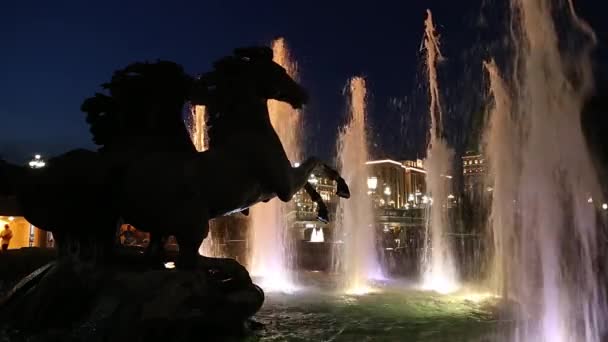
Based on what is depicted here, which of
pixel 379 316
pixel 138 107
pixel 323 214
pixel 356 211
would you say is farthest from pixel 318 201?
pixel 356 211

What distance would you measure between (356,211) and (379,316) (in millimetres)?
9835

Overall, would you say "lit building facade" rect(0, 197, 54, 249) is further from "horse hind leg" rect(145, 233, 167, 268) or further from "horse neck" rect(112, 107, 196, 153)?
"horse neck" rect(112, 107, 196, 153)

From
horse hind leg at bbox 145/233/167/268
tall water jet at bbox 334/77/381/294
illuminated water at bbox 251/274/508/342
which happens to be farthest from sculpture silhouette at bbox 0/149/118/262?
tall water jet at bbox 334/77/381/294

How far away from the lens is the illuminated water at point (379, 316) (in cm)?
480

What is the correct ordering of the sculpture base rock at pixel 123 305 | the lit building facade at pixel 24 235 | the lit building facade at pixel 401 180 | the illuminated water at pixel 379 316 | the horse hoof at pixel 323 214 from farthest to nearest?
1. the lit building facade at pixel 401 180
2. the lit building facade at pixel 24 235
3. the horse hoof at pixel 323 214
4. the illuminated water at pixel 379 316
5. the sculpture base rock at pixel 123 305

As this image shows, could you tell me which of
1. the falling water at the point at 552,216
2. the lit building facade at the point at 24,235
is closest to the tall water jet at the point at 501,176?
the falling water at the point at 552,216

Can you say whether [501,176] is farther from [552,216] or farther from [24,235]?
[24,235]

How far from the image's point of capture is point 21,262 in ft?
25.5

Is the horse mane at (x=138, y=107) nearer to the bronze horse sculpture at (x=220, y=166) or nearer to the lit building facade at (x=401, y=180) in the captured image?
the bronze horse sculpture at (x=220, y=166)

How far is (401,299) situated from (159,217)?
4.93 meters

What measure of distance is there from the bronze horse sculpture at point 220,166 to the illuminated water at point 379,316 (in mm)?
1396

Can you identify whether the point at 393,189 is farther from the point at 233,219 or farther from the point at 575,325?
the point at 575,325

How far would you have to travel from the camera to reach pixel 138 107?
17.1 ft

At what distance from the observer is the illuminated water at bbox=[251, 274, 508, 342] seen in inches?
189
